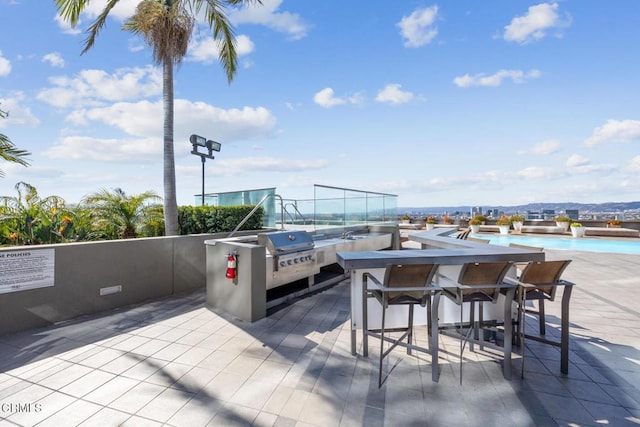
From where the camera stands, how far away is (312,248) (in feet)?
16.3

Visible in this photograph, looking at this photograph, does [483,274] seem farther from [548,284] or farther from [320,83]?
[320,83]

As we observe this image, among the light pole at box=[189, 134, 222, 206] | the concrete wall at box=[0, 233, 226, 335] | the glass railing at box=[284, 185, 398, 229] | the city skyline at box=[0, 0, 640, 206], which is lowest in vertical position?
the concrete wall at box=[0, 233, 226, 335]

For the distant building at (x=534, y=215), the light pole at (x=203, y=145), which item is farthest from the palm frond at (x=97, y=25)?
the distant building at (x=534, y=215)

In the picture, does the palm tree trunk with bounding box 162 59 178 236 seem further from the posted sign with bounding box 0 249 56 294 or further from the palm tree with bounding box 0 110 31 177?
the posted sign with bounding box 0 249 56 294

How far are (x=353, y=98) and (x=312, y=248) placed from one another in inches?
269

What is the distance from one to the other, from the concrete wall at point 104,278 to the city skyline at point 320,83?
1.83 m

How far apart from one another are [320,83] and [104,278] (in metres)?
8.24

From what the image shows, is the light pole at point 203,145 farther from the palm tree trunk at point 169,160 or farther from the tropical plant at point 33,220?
the tropical plant at point 33,220

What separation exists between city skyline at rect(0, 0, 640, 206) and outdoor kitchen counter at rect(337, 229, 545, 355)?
3598mm

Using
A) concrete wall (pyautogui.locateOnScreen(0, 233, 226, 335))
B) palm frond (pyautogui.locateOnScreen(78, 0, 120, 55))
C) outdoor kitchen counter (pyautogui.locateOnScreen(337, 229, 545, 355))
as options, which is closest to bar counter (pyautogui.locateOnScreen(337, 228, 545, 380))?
outdoor kitchen counter (pyautogui.locateOnScreen(337, 229, 545, 355))

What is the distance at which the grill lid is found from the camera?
4191 millimetres

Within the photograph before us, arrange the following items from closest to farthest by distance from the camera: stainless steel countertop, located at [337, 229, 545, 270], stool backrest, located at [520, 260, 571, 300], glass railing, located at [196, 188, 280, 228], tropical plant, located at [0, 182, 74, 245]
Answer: stool backrest, located at [520, 260, 571, 300] < stainless steel countertop, located at [337, 229, 545, 270] < tropical plant, located at [0, 182, 74, 245] < glass railing, located at [196, 188, 280, 228]

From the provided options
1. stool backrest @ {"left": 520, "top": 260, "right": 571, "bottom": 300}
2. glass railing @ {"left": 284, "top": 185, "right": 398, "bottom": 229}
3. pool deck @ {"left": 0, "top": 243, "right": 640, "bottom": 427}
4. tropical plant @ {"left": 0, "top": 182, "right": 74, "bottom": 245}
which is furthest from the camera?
glass railing @ {"left": 284, "top": 185, "right": 398, "bottom": 229}

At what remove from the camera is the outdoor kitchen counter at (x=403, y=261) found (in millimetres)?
2613
